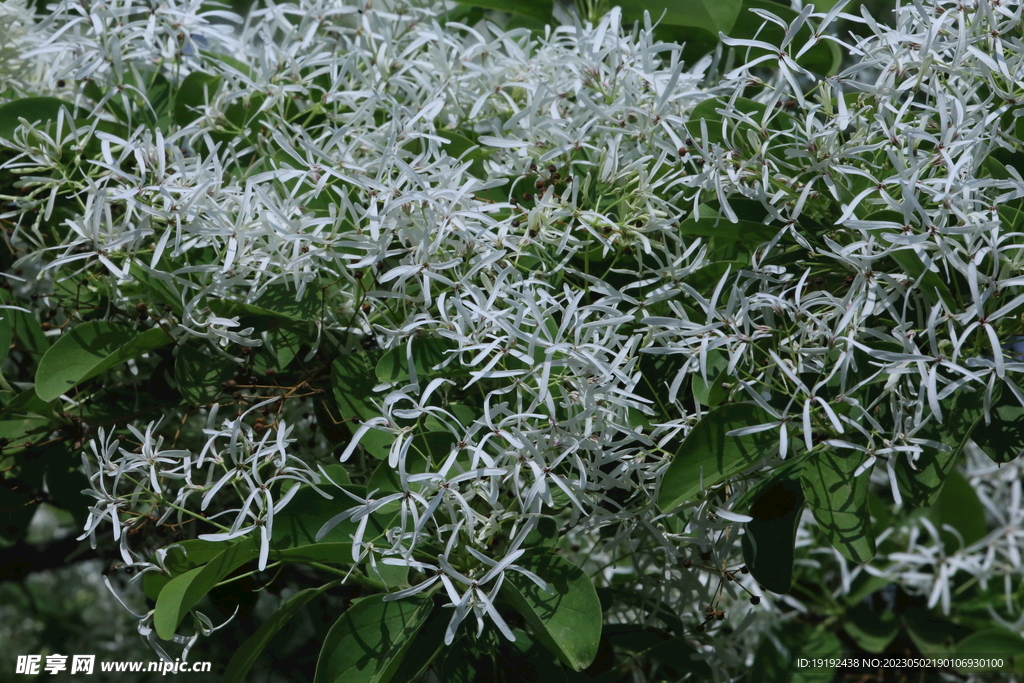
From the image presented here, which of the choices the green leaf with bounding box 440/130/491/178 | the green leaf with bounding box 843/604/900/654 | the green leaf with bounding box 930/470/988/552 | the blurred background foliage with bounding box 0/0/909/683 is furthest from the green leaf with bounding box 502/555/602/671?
the green leaf with bounding box 930/470/988/552

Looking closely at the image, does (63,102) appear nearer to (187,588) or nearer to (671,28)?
(187,588)

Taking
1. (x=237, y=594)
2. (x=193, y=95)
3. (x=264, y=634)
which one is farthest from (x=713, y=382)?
(x=193, y=95)

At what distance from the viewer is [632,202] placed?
0.90 m

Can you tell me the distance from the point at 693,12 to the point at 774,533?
0.68m

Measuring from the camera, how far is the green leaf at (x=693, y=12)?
3.47 feet

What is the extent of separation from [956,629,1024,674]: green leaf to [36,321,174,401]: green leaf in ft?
4.89

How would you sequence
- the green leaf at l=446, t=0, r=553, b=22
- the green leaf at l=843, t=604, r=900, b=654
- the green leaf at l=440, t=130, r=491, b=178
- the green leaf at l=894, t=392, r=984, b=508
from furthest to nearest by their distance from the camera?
the green leaf at l=843, t=604, r=900, b=654 < the green leaf at l=446, t=0, r=553, b=22 < the green leaf at l=440, t=130, r=491, b=178 < the green leaf at l=894, t=392, r=984, b=508

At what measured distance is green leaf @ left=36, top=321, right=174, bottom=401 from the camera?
899 millimetres

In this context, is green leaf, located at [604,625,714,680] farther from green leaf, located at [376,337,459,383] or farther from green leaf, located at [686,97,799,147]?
green leaf, located at [686,97,799,147]

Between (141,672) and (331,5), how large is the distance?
1225 millimetres

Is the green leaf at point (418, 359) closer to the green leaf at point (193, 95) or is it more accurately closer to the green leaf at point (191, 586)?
the green leaf at point (191, 586)

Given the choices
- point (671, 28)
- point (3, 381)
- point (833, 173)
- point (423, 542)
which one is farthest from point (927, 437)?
point (3, 381)

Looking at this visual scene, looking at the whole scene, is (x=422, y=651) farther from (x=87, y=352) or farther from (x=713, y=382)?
(x=87, y=352)

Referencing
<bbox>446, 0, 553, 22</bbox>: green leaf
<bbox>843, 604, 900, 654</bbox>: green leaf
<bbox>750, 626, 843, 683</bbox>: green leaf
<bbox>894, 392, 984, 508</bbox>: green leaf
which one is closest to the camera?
<bbox>894, 392, 984, 508</bbox>: green leaf
